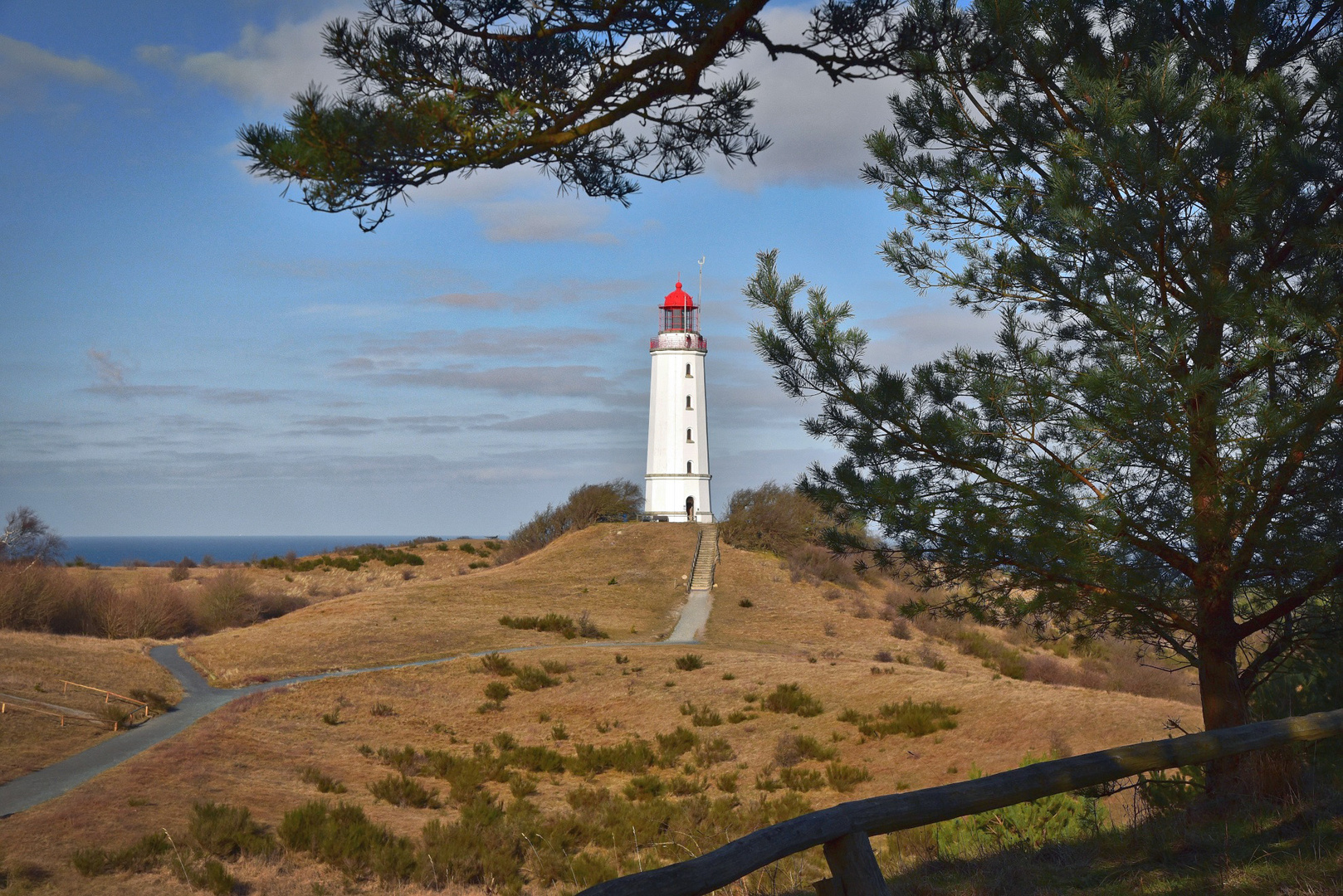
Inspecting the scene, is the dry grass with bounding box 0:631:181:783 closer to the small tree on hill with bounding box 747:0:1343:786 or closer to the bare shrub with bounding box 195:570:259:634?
the bare shrub with bounding box 195:570:259:634

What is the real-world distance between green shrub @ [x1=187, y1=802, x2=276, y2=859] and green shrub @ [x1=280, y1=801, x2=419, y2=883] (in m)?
0.33

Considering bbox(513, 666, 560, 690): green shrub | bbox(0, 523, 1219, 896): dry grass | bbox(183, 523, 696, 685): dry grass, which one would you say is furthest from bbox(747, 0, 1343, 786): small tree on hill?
bbox(183, 523, 696, 685): dry grass

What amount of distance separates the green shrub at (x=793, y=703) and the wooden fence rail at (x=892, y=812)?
1405 centimetres

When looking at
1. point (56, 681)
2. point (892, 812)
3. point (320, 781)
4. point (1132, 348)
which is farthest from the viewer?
point (56, 681)

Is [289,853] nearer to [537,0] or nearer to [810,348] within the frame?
[810,348]

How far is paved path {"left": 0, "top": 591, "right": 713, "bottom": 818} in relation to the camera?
38.5 feet

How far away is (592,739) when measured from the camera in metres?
18.0

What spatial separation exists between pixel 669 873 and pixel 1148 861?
12.4ft

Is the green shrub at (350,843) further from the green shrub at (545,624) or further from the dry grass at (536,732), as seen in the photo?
the green shrub at (545,624)

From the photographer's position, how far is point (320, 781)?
46.3 feet

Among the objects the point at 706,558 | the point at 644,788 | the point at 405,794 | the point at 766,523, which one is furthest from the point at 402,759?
the point at 766,523

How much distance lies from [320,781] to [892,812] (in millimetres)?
12469

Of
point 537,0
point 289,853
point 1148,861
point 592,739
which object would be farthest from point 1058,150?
point 592,739

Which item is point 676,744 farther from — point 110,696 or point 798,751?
point 110,696
